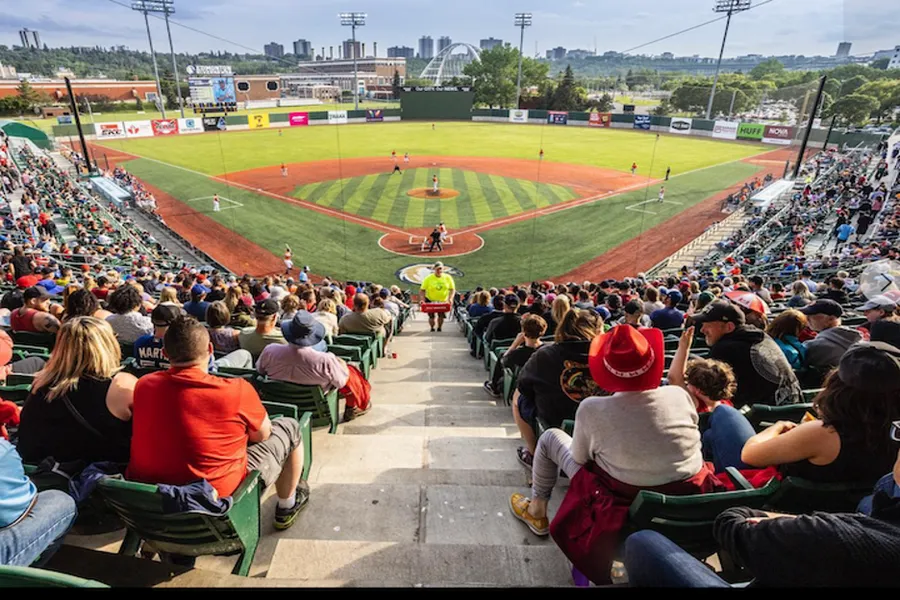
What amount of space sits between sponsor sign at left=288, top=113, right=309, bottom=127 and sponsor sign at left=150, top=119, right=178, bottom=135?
45.9 feet

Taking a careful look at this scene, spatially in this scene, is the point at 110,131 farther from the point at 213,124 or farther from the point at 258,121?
the point at 258,121

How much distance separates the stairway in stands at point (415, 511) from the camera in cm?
303

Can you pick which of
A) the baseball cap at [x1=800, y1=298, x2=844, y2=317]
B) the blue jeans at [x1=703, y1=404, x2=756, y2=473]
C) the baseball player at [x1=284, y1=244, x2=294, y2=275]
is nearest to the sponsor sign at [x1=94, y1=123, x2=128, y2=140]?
the baseball player at [x1=284, y1=244, x2=294, y2=275]

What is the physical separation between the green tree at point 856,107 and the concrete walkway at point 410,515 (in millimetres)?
77807

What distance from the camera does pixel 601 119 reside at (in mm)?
70688

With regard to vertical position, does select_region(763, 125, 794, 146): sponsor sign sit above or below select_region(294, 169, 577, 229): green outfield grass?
above

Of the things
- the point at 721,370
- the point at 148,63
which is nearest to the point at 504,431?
the point at 721,370

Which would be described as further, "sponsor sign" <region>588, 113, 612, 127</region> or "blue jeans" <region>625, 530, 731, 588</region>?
"sponsor sign" <region>588, 113, 612, 127</region>

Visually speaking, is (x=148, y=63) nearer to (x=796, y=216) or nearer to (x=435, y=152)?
(x=435, y=152)

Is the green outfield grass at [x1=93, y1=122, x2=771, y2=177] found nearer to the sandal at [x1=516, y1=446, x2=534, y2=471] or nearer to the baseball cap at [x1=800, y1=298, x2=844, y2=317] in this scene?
the baseball cap at [x1=800, y1=298, x2=844, y2=317]

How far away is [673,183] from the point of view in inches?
1492

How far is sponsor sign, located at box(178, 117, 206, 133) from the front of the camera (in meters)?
59.4

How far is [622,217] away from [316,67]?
171 m

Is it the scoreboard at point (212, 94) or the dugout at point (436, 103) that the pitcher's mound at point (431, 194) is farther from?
the dugout at point (436, 103)
